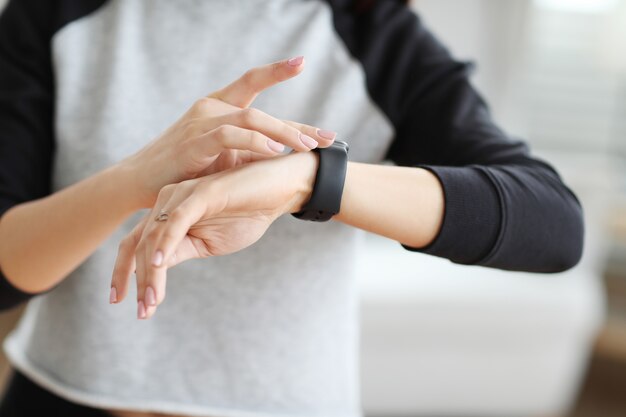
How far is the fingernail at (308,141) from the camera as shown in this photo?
63cm

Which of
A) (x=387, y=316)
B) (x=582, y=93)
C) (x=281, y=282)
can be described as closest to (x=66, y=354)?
(x=281, y=282)

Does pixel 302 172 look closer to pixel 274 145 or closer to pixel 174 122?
pixel 274 145

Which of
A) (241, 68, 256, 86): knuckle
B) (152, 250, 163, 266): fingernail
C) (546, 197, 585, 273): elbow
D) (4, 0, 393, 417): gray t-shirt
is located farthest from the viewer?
(4, 0, 393, 417): gray t-shirt

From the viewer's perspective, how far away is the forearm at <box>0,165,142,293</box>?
2.35ft

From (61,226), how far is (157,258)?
0.24 metres

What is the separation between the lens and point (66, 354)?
35.9 inches

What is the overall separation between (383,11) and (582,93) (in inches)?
96.0

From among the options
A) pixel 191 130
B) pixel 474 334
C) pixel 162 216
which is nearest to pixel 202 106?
pixel 191 130

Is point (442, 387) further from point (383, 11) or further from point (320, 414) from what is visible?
point (383, 11)

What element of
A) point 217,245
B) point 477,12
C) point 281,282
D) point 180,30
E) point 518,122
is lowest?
point 518,122

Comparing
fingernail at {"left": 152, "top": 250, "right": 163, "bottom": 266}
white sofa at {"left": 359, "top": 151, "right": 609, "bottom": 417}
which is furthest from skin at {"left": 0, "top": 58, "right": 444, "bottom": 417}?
white sofa at {"left": 359, "top": 151, "right": 609, "bottom": 417}

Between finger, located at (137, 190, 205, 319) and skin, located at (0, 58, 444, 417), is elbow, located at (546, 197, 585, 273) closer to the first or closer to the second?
skin, located at (0, 58, 444, 417)

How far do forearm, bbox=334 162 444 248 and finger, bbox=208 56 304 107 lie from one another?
110 millimetres

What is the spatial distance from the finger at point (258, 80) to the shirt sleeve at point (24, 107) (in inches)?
11.9
